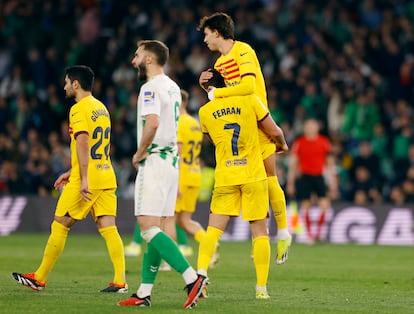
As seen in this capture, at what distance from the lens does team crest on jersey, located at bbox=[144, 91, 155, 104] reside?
9.85 meters

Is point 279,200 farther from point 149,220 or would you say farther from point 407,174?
point 407,174

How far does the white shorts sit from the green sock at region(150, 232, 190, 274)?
0.23 meters

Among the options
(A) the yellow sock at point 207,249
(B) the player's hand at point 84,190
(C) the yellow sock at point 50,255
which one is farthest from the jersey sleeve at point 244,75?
(C) the yellow sock at point 50,255

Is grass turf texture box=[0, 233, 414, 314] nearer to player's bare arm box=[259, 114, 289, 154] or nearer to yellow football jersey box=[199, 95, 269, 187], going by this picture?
yellow football jersey box=[199, 95, 269, 187]

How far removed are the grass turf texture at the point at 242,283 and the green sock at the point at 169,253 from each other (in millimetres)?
408

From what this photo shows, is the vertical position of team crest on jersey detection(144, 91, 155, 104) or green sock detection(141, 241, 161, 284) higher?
team crest on jersey detection(144, 91, 155, 104)

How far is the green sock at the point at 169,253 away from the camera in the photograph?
9.76 metres

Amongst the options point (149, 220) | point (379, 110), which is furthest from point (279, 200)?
point (379, 110)

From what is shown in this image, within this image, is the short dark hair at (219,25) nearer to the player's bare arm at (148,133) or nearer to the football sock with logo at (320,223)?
the player's bare arm at (148,133)

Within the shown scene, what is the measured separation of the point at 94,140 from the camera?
38.2 feet

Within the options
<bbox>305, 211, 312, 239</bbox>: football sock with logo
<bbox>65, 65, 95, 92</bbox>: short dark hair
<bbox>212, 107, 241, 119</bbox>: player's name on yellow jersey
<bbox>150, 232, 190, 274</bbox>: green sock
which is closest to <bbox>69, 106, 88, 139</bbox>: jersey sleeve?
<bbox>65, 65, 95, 92</bbox>: short dark hair

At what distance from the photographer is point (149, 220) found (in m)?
9.84

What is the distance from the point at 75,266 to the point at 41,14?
1550 centimetres

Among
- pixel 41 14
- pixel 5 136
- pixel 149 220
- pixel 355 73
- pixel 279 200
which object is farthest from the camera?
pixel 41 14
